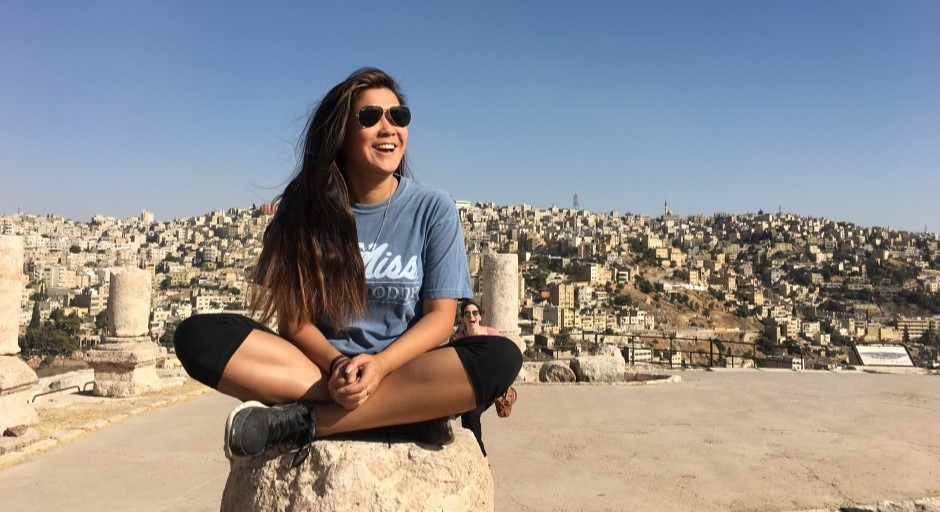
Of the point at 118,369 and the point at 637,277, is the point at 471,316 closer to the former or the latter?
the point at 118,369

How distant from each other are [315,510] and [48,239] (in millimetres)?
116992

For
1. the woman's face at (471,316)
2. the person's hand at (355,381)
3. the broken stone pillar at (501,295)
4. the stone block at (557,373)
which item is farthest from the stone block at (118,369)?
the person's hand at (355,381)

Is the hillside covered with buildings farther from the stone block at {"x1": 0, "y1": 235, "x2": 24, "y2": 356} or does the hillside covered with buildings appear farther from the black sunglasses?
the black sunglasses

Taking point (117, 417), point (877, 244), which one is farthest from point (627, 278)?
point (117, 417)

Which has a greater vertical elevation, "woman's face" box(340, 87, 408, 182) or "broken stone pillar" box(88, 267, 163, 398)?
"woman's face" box(340, 87, 408, 182)

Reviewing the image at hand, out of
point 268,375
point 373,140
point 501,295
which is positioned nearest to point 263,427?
point 268,375

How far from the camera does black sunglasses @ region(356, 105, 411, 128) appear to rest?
2.53 metres

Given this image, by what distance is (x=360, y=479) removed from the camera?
2.14m

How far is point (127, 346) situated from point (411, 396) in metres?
10.2

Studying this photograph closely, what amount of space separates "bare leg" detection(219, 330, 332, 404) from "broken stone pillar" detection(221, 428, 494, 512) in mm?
171

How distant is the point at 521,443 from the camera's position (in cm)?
677

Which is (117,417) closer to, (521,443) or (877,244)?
(521,443)

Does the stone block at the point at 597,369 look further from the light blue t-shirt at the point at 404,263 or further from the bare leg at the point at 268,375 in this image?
the bare leg at the point at 268,375

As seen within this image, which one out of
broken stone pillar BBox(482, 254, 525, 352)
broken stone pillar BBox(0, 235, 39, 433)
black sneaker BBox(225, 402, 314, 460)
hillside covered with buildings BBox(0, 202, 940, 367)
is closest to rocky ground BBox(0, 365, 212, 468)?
broken stone pillar BBox(0, 235, 39, 433)
